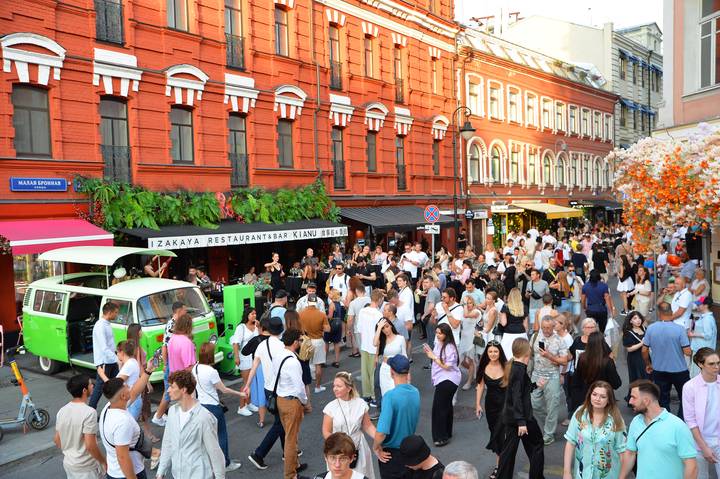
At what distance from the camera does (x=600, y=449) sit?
202 inches

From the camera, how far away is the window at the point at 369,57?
80.4 feet

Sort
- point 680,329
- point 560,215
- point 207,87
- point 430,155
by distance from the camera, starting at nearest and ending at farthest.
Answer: point 680,329 → point 207,87 → point 430,155 → point 560,215

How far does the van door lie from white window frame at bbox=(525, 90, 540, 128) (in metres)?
30.8

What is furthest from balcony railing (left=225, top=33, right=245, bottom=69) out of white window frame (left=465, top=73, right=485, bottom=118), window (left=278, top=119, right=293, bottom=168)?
white window frame (left=465, top=73, right=485, bottom=118)

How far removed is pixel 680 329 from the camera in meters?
7.57

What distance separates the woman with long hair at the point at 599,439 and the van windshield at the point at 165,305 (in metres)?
7.43

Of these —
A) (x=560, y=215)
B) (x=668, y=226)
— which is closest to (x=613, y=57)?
(x=560, y=215)

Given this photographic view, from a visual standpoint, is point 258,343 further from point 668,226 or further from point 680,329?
point 668,226

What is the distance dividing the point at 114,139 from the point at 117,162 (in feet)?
2.07

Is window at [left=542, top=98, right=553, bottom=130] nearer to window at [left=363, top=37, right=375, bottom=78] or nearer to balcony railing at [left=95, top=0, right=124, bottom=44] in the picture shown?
window at [left=363, top=37, right=375, bottom=78]

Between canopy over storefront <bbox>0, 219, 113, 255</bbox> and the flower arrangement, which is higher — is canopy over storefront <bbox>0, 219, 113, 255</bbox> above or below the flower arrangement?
below

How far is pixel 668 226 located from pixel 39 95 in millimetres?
13821

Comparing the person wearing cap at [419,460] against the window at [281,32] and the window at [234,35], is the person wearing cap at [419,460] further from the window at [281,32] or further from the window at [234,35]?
the window at [281,32]

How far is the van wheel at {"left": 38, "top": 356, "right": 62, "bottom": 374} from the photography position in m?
11.7
